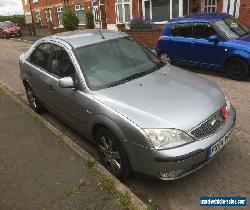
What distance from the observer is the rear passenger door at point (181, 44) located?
29.1 ft

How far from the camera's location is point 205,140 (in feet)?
11.6

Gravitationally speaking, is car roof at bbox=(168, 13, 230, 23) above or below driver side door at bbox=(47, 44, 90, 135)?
above

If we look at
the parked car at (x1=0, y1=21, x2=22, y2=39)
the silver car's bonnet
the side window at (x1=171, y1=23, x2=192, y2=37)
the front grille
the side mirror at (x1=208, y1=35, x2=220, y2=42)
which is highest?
the side window at (x1=171, y1=23, x2=192, y2=37)

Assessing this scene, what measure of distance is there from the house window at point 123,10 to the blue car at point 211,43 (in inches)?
426

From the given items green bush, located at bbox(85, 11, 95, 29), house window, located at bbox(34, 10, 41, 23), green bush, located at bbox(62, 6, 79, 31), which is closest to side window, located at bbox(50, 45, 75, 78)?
green bush, located at bbox(85, 11, 95, 29)

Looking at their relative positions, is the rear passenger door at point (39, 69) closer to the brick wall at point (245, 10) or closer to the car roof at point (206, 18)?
the car roof at point (206, 18)

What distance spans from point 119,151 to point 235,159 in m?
1.80

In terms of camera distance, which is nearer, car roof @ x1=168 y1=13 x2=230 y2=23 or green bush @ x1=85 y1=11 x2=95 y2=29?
car roof @ x1=168 y1=13 x2=230 y2=23

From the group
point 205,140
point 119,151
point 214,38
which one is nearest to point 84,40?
point 119,151

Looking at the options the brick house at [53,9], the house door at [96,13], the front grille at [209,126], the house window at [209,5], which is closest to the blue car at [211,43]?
the front grille at [209,126]

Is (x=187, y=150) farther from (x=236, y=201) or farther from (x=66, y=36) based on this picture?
(x=66, y=36)

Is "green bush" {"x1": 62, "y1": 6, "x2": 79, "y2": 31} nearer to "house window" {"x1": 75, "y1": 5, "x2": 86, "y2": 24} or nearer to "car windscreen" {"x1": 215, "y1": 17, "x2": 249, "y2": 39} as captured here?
"house window" {"x1": 75, "y1": 5, "x2": 86, "y2": 24}

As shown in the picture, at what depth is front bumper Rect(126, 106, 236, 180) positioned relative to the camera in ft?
11.0

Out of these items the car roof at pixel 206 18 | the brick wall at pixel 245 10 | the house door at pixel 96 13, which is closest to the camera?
the car roof at pixel 206 18
